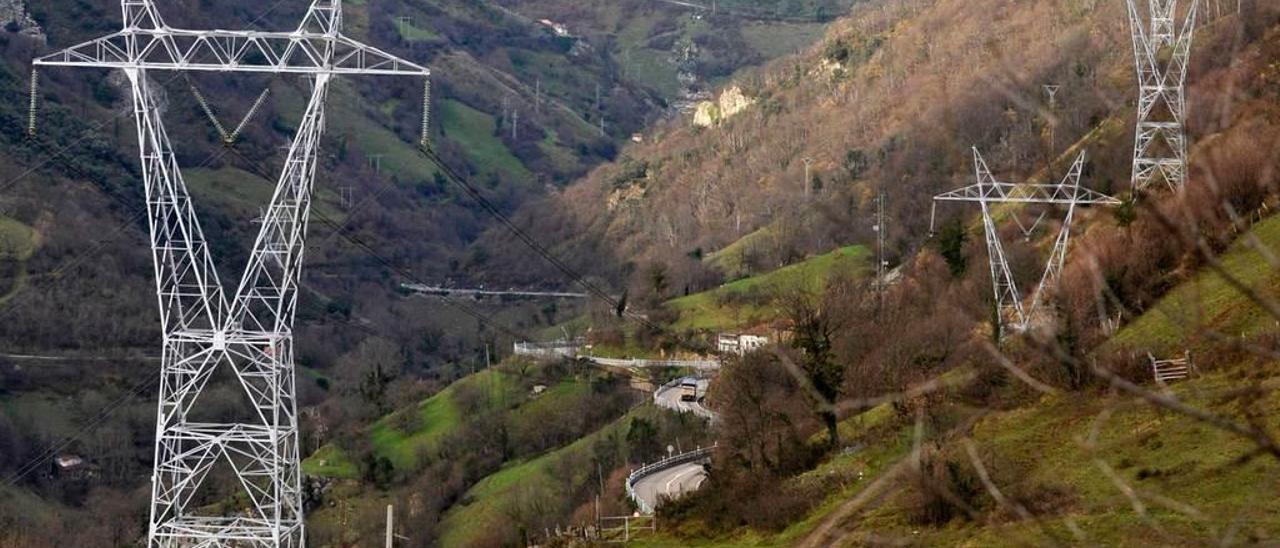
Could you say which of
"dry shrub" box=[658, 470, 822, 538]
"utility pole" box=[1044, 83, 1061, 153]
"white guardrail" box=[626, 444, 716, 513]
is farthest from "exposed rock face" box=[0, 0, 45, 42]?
"dry shrub" box=[658, 470, 822, 538]

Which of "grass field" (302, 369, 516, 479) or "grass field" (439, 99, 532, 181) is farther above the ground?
"grass field" (439, 99, 532, 181)

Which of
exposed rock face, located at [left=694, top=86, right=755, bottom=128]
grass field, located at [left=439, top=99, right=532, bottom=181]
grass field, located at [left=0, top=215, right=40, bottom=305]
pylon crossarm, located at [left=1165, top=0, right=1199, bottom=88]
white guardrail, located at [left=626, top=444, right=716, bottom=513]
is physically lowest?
white guardrail, located at [left=626, top=444, right=716, bottom=513]

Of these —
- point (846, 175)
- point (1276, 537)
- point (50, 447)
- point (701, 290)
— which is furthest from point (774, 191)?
point (1276, 537)

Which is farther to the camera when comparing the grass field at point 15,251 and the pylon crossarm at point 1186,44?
the grass field at point 15,251

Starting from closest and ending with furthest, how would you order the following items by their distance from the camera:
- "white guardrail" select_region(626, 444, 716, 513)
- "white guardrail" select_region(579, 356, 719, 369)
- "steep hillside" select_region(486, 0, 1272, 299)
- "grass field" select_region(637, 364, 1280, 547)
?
1. "grass field" select_region(637, 364, 1280, 547)
2. "white guardrail" select_region(626, 444, 716, 513)
3. "steep hillside" select_region(486, 0, 1272, 299)
4. "white guardrail" select_region(579, 356, 719, 369)

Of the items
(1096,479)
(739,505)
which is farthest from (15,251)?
(1096,479)

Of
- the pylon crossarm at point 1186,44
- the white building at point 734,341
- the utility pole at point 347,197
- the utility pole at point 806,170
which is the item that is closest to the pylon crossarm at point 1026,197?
Answer: the pylon crossarm at point 1186,44

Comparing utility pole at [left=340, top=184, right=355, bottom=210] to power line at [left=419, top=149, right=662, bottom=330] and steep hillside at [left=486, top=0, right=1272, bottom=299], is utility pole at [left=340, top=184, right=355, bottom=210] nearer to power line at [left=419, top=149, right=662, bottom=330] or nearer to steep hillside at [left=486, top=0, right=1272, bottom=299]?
steep hillside at [left=486, top=0, right=1272, bottom=299]

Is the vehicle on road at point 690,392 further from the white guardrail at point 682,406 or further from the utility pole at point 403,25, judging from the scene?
the utility pole at point 403,25
